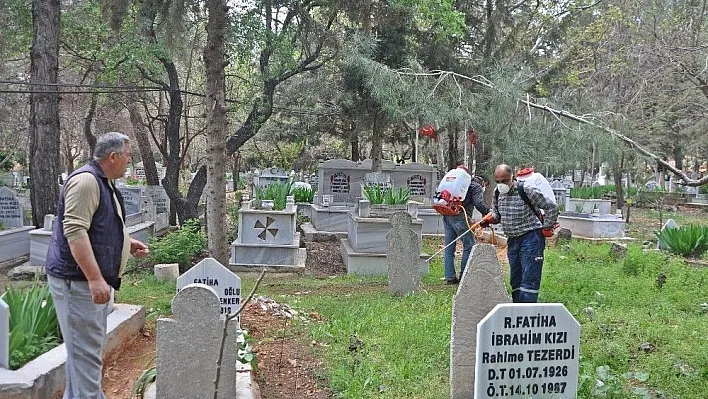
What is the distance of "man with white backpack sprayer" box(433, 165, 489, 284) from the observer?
9305 millimetres

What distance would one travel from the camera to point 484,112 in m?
13.1

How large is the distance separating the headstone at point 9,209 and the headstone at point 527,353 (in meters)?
11.8

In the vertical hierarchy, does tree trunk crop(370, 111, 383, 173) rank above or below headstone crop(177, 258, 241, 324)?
above

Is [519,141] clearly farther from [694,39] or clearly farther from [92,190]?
[92,190]

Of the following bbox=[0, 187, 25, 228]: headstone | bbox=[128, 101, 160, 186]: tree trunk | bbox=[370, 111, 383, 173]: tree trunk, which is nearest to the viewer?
bbox=[0, 187, 25, 228]: headstone

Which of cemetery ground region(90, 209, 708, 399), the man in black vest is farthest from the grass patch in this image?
the man in black vest

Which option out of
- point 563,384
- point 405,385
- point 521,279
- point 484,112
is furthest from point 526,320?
point 484,112

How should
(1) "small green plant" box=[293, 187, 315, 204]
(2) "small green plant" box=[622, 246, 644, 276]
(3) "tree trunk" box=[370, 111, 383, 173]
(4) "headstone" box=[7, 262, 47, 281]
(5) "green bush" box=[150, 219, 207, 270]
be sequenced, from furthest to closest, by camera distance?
(1) "small green plant" box=[293, 187, 315, 204]
(3) "tree trunk" box=[370, 111, 383, 173]
(5) "green bush" box=[150, 219, 207, 270]
(4) "headstone" box=[7, 262, 47, 281]
(2) "small green plant" box=[622, 246, 644, 276]

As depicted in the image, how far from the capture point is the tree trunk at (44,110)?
39.3 ft

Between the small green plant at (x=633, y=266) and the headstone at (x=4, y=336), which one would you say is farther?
the small green plant at (x=633, y=266)

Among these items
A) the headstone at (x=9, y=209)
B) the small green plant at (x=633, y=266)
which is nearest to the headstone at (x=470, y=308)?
the small green plant at (x=633, y=266)

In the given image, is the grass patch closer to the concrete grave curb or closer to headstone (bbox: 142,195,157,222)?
the concrete grave curb

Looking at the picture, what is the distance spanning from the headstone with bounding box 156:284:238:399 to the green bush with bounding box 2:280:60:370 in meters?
1.10

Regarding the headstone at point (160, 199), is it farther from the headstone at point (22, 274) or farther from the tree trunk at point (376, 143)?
the headstone at point (22, 274)
